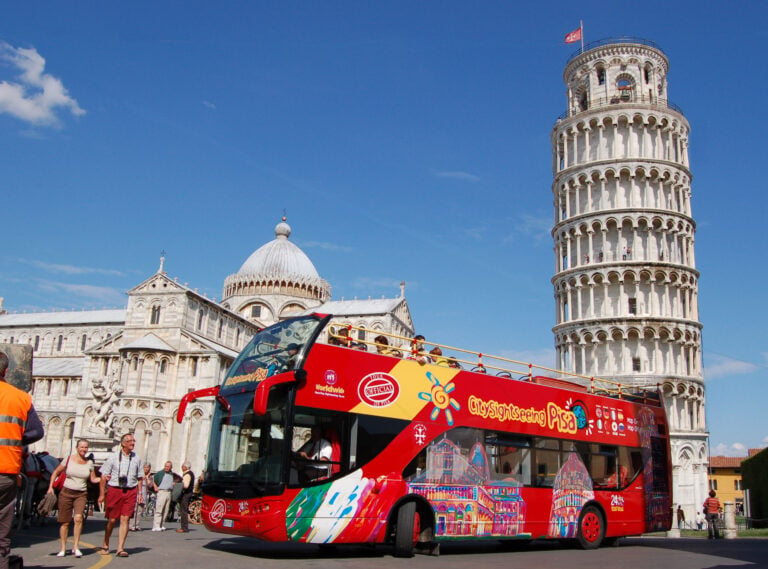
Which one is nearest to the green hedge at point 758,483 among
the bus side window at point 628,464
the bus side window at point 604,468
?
the bus side window at point 628,464

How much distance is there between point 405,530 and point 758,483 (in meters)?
39.9

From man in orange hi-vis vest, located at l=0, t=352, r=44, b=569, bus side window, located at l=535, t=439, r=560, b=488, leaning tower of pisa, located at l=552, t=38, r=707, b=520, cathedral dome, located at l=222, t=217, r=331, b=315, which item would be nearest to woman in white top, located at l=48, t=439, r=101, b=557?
man in orange hi-vis vest, located at l=0, t=352, r=44, b=569

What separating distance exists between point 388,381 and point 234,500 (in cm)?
354

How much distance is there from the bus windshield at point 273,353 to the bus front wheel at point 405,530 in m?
3.57

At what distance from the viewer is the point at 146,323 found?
191ft

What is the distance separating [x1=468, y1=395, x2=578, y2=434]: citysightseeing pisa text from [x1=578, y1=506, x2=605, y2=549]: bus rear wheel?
2.10 m

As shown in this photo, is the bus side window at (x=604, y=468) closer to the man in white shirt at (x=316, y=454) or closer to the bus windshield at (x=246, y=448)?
the man in white shirt at (x=316, y=454)

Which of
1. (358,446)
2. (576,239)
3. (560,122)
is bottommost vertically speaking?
(358,446)

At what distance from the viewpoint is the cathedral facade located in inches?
2124

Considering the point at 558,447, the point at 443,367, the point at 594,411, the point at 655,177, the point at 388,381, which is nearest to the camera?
the point at 388,381

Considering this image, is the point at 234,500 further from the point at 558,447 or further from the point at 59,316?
the point at 59,316

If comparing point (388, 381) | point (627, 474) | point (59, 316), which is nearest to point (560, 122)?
point (627, 474)

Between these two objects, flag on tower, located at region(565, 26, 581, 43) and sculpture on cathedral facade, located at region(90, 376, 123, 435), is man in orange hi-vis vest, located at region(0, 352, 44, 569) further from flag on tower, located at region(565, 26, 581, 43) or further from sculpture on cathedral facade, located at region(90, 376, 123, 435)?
flag on tower, located at region(565, 26, 581, 43)

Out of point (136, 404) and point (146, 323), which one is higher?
point (146, 323)
